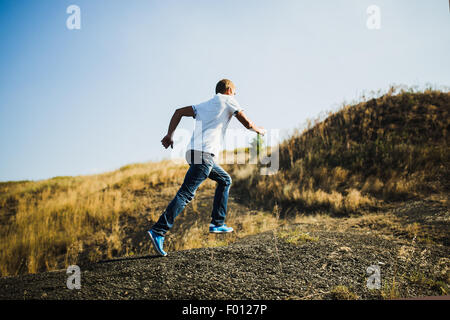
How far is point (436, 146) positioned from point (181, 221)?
28.3 ft

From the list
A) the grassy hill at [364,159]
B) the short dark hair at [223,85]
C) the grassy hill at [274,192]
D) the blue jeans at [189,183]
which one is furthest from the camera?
the grassy hill at [364,159]

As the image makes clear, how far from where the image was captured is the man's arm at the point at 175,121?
3771 millimetres

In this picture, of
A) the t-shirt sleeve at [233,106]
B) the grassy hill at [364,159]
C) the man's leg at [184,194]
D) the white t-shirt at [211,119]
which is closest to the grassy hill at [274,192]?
the grassy hill at [364,159]

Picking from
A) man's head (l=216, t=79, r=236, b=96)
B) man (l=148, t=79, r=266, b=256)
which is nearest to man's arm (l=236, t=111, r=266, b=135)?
man (l=148, t=79, r=266, b=256)

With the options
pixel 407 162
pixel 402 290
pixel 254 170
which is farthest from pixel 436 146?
pixel 402 290

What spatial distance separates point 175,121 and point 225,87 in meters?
0.81

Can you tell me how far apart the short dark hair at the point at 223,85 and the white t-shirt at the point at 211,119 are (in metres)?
0.17

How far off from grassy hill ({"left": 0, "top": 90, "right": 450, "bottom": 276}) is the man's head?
9.79ft

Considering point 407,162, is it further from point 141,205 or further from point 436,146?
point 141,205

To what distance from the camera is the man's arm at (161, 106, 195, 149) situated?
377 cm

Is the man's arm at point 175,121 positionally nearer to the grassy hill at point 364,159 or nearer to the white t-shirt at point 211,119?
the white t-shirt at point 211,119

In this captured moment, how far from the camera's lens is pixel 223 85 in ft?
12.8

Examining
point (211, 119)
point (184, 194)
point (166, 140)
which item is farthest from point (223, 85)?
point (184, 194)
